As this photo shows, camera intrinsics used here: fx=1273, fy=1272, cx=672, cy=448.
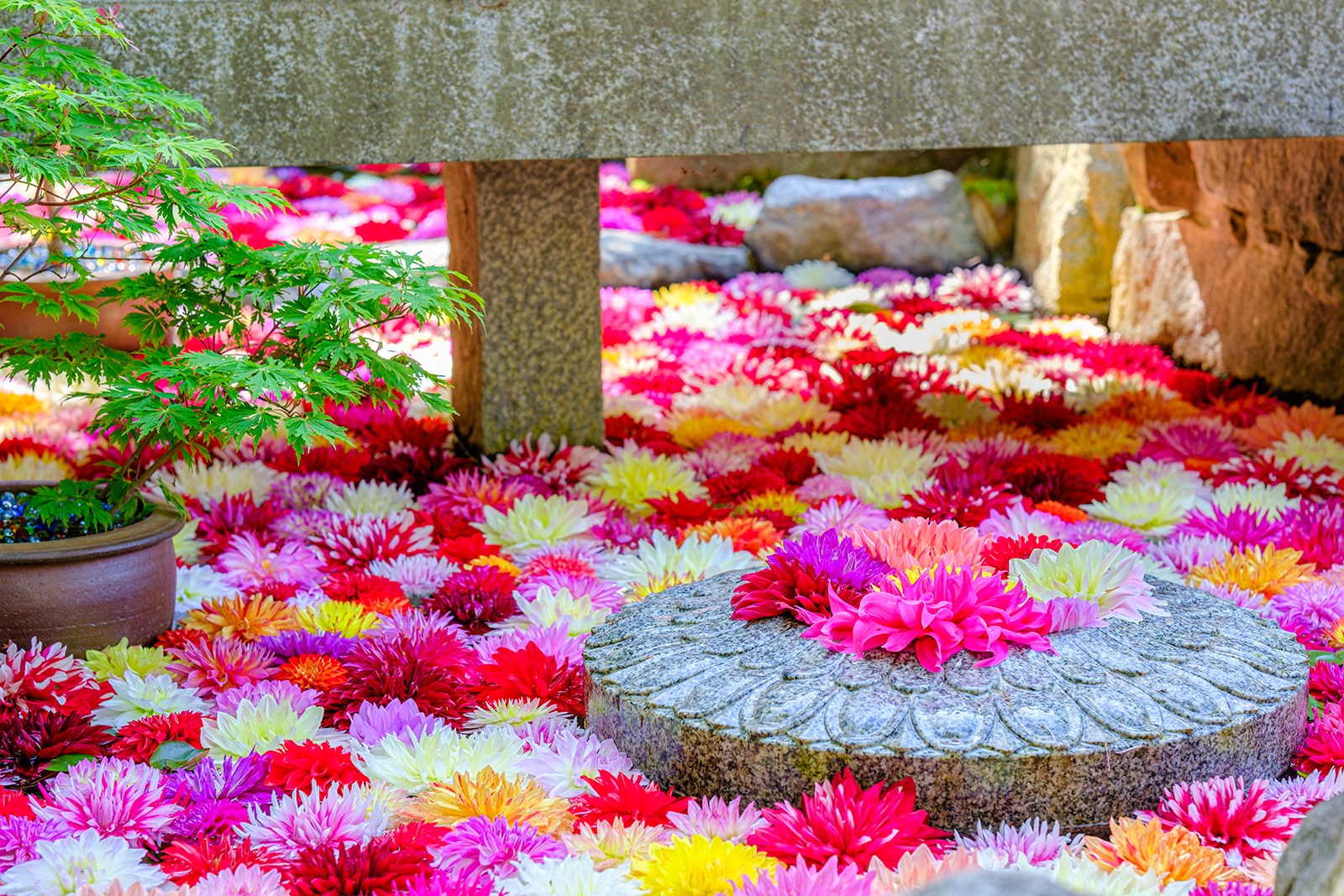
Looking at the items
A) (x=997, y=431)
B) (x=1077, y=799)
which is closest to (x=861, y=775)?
(x=1077, y=799)

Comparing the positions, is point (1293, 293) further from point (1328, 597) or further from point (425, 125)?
point (425, 125)

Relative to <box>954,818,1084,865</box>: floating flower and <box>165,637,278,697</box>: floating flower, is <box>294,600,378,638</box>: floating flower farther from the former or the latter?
<box>954,818,1084,865</box>: floating flower

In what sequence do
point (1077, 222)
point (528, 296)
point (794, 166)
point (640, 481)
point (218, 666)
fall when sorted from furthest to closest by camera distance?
1. point (794, 166)
2. point (1077, 222)
3. point (528, 296)
4. point (640, 481)
5. point (218, 666)

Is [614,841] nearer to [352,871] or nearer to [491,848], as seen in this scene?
[491,848]

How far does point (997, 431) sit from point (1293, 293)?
1281 mm

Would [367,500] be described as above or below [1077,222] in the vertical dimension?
below

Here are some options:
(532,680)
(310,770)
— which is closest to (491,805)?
(310,770)

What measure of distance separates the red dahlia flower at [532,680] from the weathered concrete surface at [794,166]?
21.3 feet

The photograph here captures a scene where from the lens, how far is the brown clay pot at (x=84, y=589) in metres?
2.43

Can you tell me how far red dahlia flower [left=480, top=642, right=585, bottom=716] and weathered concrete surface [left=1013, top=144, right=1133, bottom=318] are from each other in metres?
4.90

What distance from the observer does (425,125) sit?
2.86m

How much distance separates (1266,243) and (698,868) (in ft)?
12.4

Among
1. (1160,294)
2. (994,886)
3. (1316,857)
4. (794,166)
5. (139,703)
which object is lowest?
(139,703)

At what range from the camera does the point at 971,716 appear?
1.82 m
